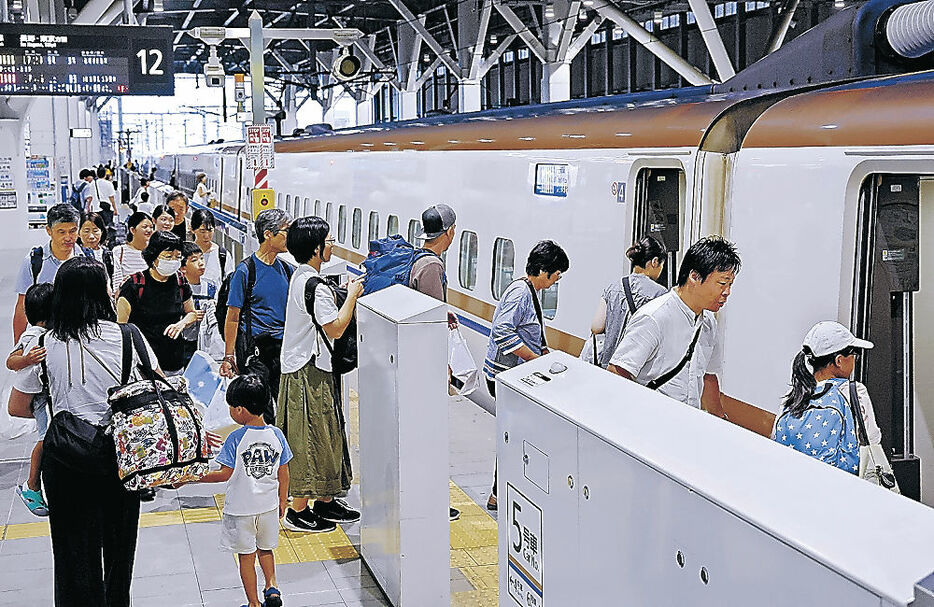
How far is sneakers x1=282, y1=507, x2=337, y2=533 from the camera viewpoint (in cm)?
631

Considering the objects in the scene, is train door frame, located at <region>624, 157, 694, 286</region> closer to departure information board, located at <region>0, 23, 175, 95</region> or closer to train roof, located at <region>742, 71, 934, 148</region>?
train roof, located at <region>742, 71, 934, 148</region>

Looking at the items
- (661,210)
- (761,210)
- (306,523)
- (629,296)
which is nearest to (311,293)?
(306,523)

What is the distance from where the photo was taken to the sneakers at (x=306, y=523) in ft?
20.7

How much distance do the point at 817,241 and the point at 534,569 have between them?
2.58 meters

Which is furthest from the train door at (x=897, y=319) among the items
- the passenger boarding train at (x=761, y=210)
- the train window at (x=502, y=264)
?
the train window at (x=502, y=264)

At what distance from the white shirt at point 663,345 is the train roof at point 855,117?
3.32 ft

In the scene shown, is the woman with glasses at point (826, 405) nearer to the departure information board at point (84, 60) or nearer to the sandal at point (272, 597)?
the sandal at point (272, 597)

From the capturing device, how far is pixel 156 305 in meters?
7.01

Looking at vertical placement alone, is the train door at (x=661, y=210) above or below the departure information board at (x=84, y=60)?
below

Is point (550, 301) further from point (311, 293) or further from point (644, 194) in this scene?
point (311, 293)

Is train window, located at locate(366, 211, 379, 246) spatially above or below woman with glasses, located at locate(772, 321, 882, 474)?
above

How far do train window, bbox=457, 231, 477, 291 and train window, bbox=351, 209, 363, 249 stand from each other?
11.4 ft

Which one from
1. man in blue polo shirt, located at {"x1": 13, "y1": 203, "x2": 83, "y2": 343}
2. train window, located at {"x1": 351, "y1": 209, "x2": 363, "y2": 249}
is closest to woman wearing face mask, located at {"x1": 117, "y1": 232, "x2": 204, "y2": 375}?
man in blue polo shirt, located at {"x1": 13, "y1": 203, "x2": 83, "y2": 343}

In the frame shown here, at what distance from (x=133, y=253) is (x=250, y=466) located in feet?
12.6
